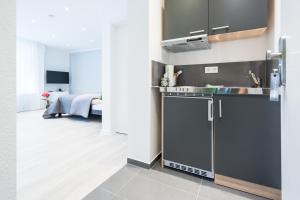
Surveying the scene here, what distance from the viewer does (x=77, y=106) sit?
4273 mm

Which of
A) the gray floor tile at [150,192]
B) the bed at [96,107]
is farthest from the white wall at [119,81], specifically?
the gray floor tile at [150,192]

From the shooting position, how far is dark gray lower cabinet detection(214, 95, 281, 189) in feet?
4.11

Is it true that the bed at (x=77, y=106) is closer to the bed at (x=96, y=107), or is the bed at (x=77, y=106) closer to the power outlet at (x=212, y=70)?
the bed at (x=96, y=107)

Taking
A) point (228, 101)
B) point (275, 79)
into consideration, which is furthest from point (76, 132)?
point (275, 79)

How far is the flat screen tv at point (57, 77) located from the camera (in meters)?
6.61

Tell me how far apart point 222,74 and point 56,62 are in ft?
23.8

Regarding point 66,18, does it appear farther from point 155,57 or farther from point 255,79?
point 255,79

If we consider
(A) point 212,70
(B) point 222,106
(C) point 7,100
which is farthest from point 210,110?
(C) point 7,100

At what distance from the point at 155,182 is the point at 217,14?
1.84 m

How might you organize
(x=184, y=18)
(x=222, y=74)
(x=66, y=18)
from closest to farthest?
(x=184, y=18), (x=222, y=74), (x=66, y=18)

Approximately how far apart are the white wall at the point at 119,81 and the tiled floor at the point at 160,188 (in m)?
1.58

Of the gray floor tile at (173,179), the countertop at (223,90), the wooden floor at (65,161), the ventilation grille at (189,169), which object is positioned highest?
the countertop at (223,90)

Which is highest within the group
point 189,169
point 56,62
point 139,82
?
point 56,62

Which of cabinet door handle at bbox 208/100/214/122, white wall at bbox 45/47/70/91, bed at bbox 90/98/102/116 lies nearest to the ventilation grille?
cabinet door handle at bbox 208/100/214/122
